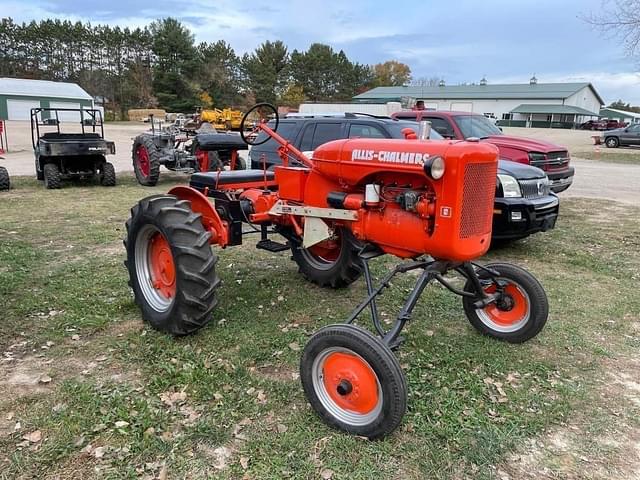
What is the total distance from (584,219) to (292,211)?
6.92 m

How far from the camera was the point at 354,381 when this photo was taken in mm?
2871

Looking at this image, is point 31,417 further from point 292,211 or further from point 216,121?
point 216,121

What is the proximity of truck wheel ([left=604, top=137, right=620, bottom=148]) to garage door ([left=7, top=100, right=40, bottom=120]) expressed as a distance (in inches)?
1783

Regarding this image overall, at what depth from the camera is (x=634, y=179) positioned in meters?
15.2

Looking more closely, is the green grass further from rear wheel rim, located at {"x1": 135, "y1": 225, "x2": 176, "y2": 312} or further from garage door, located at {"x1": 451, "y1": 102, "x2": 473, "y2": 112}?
garage door, located at {"x1": 451, "y1": 102, "x2": 473, "y2": 112}

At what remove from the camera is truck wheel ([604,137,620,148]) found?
28.7 meters

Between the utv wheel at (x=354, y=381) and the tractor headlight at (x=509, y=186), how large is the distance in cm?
396

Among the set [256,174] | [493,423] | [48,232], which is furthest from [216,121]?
[493,423]

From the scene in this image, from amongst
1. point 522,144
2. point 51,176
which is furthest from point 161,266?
point 51,176

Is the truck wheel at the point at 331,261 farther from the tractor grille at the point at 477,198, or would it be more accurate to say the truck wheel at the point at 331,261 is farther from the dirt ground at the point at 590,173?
the dirt ground at the point at 590,173

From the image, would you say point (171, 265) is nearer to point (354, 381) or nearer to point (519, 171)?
point (354, 381)

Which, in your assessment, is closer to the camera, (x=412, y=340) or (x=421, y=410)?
(x=421, y=410)

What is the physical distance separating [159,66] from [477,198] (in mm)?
57440

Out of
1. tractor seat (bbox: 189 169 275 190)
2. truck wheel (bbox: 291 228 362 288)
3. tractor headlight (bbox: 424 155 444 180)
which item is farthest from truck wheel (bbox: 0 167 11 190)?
tractor headlight (bbox: 424 155 444 180)
